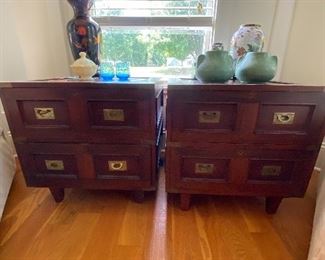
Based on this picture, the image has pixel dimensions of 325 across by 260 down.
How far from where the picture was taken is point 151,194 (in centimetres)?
110

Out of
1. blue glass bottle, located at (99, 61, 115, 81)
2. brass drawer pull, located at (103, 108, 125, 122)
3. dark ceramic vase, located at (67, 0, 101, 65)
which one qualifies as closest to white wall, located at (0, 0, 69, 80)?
dark ceramic vase, located at (67, 0, 101, 65)

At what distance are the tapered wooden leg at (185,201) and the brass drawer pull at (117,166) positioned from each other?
0.95ft

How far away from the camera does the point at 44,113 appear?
81 centimetres

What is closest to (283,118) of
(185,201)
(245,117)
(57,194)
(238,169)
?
(245,117)

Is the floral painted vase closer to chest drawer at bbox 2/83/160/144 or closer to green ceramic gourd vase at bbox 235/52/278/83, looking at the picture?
green ceramic gourd vase at bbox 235/52/278/83

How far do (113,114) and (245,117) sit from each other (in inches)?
18.9

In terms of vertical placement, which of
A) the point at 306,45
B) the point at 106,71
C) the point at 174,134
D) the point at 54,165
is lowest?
the point at 54,165

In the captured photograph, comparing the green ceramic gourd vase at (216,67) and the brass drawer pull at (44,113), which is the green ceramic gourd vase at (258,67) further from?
the brass drawer pull at (44,113)

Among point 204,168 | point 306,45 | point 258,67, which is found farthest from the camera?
point 306,45

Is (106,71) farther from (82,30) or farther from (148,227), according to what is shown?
(148,227)

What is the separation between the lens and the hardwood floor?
0.79m

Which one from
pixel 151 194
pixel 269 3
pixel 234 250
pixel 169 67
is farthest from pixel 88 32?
pixel 234 250

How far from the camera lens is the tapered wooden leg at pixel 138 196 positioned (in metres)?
→ 1.00

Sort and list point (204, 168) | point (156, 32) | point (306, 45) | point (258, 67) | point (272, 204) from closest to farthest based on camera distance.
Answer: point (258, 67)
point (204, 168)
point (272, 204)
point (306, 45)
point (156, 32)
